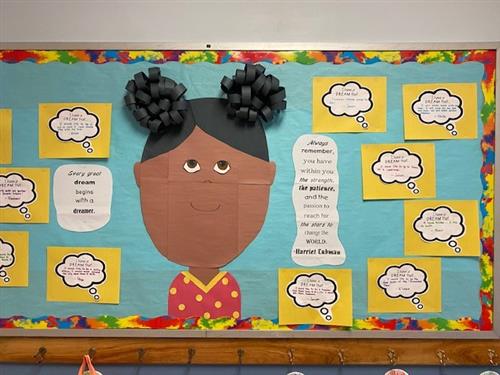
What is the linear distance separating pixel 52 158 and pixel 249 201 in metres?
0.54

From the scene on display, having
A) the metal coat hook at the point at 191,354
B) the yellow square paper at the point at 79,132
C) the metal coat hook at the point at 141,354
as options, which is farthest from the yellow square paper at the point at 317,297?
the yellow square paper at the point at 79,132

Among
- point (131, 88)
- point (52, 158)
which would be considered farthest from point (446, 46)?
point (52, 158)

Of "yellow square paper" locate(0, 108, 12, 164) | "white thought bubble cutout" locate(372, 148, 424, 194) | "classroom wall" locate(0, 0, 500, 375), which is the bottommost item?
"white thought bubble cutout" locate(372, 148, 424, 194)

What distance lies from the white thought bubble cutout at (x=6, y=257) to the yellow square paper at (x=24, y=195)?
0.06 metres

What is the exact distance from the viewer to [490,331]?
3.83 ft

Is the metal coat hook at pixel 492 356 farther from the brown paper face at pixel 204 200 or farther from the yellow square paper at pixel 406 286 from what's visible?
the brown paper face at pixel 204 200

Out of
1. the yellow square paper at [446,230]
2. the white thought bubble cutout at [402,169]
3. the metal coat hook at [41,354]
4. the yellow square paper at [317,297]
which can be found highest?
the white thought bubble cutout at [402,169]

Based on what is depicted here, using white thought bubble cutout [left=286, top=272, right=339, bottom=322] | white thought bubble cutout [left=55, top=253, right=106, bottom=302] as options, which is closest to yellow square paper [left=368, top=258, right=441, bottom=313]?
white thought bubble cutout [left=286, top=272, right=339, bottom=322]

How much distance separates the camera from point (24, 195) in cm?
120

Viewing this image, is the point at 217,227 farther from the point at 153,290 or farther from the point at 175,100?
the point at 175,100

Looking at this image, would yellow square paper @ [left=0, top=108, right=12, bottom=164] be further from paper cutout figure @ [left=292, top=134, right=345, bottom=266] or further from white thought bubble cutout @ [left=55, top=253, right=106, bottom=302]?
paper cutout figure @ [left=292, top=134, right=345, bottom=266]

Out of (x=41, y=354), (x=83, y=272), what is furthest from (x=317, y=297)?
(x=41, y=354)

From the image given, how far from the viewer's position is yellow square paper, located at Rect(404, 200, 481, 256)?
1.17 metres

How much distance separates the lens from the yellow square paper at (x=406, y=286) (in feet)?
3.84
